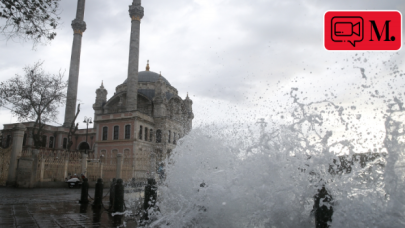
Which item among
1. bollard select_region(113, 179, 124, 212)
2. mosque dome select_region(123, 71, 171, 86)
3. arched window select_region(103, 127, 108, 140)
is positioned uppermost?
mosque dome select_region(123, 71, 171, 86)

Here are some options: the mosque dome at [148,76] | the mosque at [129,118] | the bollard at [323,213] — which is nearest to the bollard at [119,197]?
the bollard at [323,213]

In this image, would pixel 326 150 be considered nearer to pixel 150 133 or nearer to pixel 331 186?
pixel 331 186

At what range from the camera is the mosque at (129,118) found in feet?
102

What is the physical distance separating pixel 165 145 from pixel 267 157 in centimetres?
3013

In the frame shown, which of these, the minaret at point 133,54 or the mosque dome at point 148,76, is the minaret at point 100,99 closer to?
the mosque dome at point 148,76

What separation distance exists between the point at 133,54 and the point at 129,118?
24.3 ft

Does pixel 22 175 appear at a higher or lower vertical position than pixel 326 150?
lower

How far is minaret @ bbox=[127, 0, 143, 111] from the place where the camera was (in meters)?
32.6

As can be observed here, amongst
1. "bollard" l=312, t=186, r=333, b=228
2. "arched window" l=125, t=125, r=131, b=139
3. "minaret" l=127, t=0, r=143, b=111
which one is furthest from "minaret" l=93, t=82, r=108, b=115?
"bollard" l=312, t=186, r=333, b=228

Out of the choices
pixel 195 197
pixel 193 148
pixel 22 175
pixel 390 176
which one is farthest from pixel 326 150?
pixel 22 175

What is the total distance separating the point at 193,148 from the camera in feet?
21.3

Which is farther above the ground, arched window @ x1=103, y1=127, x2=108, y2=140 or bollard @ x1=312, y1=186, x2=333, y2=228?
arched window @ x1=103, y1=127, x2=108, y2=140

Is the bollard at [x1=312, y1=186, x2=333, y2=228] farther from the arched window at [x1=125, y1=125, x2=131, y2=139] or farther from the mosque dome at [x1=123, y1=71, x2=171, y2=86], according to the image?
the mosque dome at [x1=123, y1=71, x2=171, y2=86]

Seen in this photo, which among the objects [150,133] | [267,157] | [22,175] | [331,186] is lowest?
[22,175]
